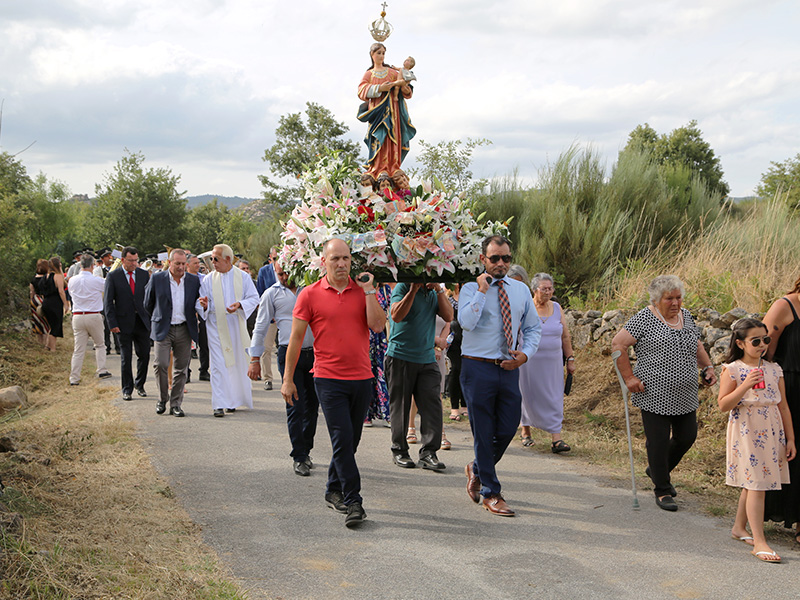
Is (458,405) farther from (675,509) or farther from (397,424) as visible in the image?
(675,509)

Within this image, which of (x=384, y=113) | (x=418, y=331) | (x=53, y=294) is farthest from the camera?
(x=53, y=294)

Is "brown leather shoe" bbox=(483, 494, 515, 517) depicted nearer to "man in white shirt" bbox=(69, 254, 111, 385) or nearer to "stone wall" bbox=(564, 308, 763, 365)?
"stone wall" bbox=(564, 308, 763, 365)

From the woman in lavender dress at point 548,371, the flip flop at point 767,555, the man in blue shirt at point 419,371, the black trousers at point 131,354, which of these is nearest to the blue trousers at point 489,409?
the man in blue shirt at point 419,371

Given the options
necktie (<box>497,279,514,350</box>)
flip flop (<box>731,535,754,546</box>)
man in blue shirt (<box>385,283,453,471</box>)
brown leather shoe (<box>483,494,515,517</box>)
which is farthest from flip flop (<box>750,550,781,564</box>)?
man in blue shirt (<box>385,283,453,471</box>)

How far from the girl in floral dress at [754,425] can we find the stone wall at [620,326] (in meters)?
3.23

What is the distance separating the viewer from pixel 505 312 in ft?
20.5

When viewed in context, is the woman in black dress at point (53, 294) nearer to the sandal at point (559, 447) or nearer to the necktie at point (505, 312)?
the sandal at point (559, 447)

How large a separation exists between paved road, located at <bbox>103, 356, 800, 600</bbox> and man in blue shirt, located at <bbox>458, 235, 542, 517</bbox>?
A: 20.7 inches

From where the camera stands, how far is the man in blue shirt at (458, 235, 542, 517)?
20.2ft

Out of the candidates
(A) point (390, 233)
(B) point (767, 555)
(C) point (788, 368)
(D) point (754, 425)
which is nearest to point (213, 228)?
(A) point (390, 233)

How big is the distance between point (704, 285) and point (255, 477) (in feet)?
23.9

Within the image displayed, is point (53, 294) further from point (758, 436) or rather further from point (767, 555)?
point (767, 555)

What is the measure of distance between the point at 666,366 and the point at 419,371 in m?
2.49

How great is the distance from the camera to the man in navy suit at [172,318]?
10516mm
